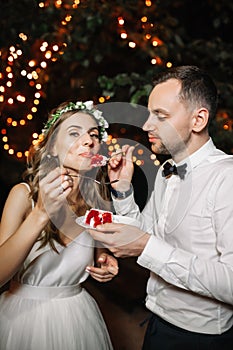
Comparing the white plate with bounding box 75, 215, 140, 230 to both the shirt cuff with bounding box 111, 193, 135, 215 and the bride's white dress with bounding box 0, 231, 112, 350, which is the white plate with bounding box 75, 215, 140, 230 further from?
the bride's white dress with bounding box 0, 231, 112, 350

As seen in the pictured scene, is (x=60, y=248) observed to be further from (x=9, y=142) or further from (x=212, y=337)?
(x=9, y=142)

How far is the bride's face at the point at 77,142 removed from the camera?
162cm

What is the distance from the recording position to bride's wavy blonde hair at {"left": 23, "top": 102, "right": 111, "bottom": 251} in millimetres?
1671

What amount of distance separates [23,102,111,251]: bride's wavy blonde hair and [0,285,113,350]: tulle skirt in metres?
0.19

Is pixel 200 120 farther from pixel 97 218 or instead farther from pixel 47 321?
pixel 47 321

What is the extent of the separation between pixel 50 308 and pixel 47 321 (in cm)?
4

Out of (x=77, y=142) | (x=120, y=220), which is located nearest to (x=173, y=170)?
(x=120, y=220)

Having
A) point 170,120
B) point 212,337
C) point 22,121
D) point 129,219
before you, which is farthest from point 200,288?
point 22,121

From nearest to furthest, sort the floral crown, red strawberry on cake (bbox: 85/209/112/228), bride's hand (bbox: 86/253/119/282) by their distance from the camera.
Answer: red strawberry on cake (bbox: 85/209/112/228), bride's hand (bbox: 86/253/119/282), the floral crown

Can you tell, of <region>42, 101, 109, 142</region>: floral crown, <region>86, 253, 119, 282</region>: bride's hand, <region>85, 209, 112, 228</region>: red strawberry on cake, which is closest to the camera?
<region>85, 209, 112, 228</region>: red strawberry on cake

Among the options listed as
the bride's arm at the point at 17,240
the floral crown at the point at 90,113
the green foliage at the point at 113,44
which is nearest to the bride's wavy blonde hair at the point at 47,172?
the floral crown at the point at 90,113

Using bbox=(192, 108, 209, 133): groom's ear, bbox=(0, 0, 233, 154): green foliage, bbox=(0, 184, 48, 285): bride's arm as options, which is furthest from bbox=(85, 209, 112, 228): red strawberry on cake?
bbox=(0, 0, 233, 154): green foliage

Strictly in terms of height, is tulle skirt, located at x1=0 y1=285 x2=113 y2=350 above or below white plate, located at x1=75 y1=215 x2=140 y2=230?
below

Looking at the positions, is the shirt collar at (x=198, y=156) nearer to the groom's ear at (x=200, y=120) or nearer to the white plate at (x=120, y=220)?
the groom's ear at (x=200, y=120)
